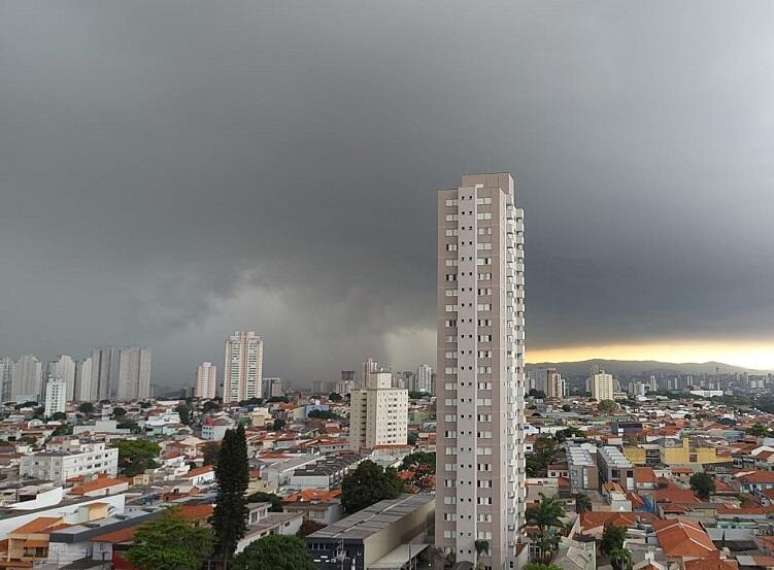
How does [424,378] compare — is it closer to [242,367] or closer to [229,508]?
[242,367]

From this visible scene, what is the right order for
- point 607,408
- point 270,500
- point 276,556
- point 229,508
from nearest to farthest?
point 276,556, point 229,508, point 270,500, point 607,408

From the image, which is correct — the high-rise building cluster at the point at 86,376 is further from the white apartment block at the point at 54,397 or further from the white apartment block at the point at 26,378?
the white apartment block at the point at 54,397

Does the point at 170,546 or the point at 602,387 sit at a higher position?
the point at 602,387

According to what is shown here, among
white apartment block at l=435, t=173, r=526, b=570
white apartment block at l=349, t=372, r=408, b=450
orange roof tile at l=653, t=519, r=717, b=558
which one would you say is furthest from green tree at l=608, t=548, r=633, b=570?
white apartment block at l=349, t=372, r=408, b=450

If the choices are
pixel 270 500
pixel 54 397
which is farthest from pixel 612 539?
pixel 54 397

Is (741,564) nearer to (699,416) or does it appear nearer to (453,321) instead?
(453,321)
